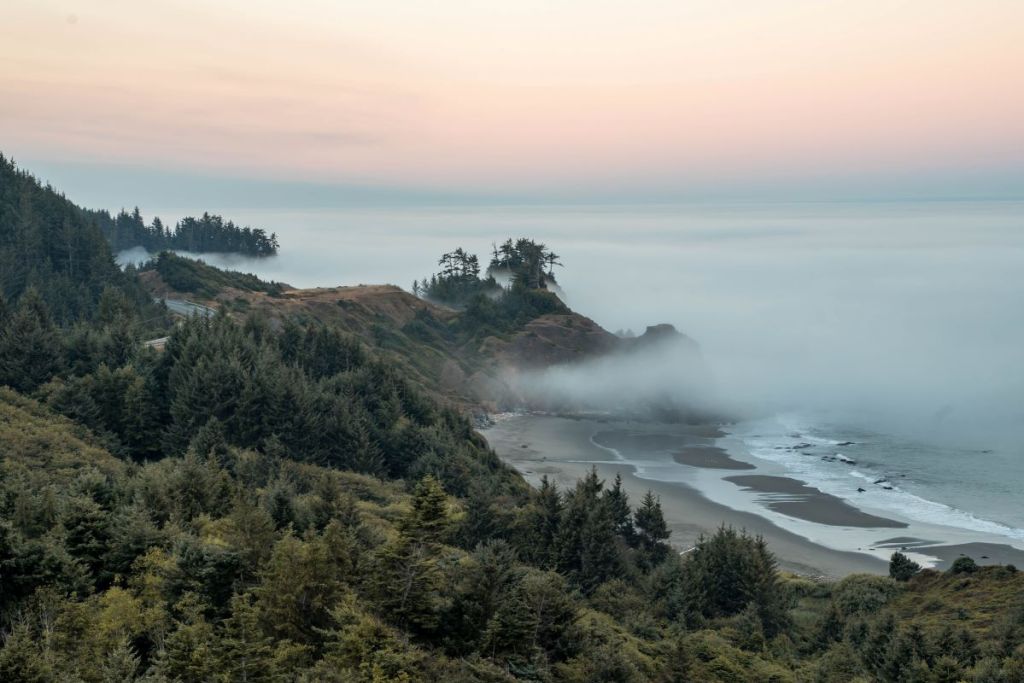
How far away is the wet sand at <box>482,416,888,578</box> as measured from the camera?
172 ft

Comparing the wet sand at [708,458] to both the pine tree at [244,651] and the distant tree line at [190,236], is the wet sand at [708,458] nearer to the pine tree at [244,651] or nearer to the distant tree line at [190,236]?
the pine tree at [244,651]

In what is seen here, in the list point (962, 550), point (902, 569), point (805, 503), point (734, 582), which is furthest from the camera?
point (805, 503)

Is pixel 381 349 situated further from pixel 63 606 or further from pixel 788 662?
pixel 63 606

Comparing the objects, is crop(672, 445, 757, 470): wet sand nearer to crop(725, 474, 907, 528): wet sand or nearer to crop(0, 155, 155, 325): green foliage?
crop(725, 474, 907, 528): wet sand

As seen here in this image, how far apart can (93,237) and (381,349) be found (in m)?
36.9

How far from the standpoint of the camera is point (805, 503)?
217 ft

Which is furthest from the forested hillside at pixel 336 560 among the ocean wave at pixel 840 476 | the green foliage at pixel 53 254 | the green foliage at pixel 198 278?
the green foliage at pixel 198 278

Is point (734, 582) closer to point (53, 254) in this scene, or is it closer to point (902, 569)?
point (902, 569)

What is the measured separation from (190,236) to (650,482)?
466 ft

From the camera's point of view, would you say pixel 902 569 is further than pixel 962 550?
No

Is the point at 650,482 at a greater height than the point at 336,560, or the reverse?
the point at 336,560

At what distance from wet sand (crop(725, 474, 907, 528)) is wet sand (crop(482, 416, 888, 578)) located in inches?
189

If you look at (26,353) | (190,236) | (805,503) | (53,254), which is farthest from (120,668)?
(190,236)

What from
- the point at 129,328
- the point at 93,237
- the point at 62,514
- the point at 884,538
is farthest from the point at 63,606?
the point at 93,237
